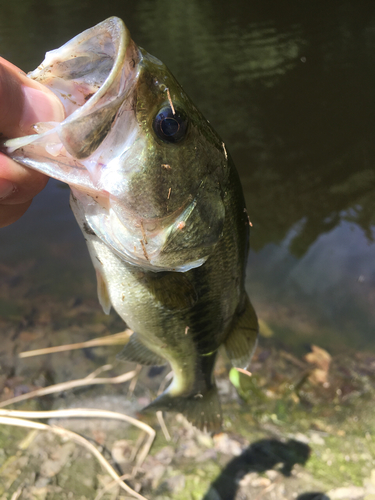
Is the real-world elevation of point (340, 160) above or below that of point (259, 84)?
below

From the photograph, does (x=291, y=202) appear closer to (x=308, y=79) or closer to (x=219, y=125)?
(x=219, y=125)

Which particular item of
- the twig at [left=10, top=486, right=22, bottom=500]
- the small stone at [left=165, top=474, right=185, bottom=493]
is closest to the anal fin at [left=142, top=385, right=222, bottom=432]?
the small stone at [left=165, top=474, right=185, bottom=493]

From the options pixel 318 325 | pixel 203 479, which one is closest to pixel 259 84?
pixel 318 325

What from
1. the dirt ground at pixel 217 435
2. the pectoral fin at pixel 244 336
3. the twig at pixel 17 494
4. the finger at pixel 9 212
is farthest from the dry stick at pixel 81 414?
the finger at pixel 9 212

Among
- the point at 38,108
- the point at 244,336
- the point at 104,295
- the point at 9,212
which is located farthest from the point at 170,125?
the point at 244,336

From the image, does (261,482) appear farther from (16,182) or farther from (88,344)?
(16,182)

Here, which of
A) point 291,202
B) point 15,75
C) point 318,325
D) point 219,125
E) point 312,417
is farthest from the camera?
point 219,125

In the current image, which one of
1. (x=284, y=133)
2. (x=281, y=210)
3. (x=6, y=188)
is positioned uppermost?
(x=6, y=188)
